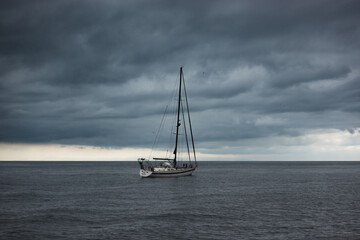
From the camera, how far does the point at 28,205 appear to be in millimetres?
50750

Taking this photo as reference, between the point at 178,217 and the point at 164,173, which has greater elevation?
the point at 164,173

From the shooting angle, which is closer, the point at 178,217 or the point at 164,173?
the point at 178,217

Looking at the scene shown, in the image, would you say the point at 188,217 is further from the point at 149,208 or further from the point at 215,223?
the point at 149,208

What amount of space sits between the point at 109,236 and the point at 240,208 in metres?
22.7

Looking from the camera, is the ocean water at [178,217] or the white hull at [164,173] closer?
the ocean water at [178,217]

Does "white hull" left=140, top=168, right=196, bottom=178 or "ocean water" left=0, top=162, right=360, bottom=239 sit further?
"white hull" left=140, top=168, right=196, bottom=178

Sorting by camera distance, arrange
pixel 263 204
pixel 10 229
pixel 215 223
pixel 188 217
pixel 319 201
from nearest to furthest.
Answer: pixel 10 229 → pixel 215 223 → pixel 188 217 → pixel 263 204 → pixel 319 201

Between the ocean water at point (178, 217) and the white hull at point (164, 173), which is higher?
the white hull at point (164, 173)

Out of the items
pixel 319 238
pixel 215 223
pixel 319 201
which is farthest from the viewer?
pixel 319 201

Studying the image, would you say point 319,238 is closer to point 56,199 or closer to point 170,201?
point 170,201

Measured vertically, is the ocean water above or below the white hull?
below

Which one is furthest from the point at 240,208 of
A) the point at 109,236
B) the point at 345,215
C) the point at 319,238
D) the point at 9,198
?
the point at 9,198

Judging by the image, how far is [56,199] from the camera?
191 ft

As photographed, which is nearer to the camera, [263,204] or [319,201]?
[263,204]
